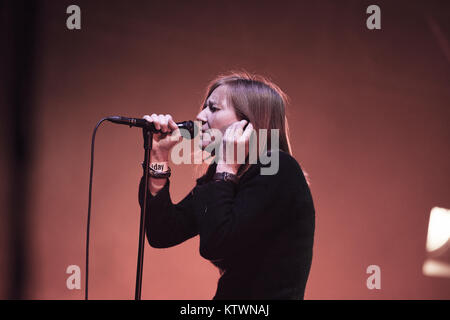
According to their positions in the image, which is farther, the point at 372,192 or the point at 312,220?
the point at 372,192

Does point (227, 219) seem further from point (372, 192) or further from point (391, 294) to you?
point (391, 294)

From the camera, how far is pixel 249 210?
0.99 metres

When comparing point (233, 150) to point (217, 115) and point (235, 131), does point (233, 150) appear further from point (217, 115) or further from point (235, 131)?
point (217, 115)

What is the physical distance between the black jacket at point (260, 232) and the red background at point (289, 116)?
1114 mm

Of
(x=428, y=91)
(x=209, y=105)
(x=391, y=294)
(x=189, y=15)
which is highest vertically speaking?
(x=189, y=15)

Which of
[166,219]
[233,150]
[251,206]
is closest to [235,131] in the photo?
[233,150]

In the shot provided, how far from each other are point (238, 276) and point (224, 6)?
166cm

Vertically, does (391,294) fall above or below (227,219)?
below

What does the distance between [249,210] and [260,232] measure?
65mm

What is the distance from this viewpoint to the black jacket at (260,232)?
0.99m

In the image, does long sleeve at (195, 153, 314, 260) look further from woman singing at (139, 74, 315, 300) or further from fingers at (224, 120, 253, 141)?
fingers at (224, 120, 253, 141)

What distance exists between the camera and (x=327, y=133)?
7.51 ft

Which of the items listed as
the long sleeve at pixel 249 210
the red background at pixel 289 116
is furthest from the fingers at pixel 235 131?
the red background at pixel 289 116
